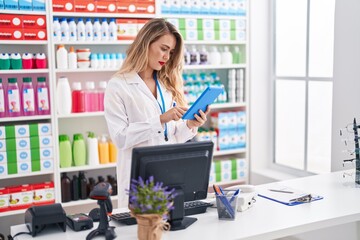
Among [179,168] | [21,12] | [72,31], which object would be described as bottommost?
[179,168]

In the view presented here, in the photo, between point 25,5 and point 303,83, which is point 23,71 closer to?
point 25,5

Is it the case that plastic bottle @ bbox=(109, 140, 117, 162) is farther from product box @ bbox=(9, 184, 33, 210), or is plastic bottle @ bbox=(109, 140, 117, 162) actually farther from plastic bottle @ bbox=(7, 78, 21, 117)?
plastic bottle @ bbox=(7, 78, 21, 117)

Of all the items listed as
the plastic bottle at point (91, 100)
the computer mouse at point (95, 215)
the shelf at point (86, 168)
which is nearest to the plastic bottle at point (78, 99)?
the plastic bottle at point (91, 100)

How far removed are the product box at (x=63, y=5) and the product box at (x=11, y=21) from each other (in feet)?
0.96

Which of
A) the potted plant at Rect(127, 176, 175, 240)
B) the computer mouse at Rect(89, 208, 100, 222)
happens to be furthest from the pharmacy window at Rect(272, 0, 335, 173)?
the potted plant at Rect(127, 176, 175, 240)

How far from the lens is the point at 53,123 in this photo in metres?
3.86

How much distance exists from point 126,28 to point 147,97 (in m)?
1.48

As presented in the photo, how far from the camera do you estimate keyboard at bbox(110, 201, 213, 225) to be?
2209mm

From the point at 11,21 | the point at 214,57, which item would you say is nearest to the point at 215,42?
the point at 214,57

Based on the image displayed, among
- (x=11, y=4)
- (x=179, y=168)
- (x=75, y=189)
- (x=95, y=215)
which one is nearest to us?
(x=179, y=168)

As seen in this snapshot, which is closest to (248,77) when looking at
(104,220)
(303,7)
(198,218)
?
(303,7)

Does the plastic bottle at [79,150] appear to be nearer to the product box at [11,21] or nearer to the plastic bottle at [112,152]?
the plastic bottle at [112,152]

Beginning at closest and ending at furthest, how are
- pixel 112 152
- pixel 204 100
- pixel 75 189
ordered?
pixel 204 100 < pixel 75 189 < pixel 112 152

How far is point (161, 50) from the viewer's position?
9.01 feet
